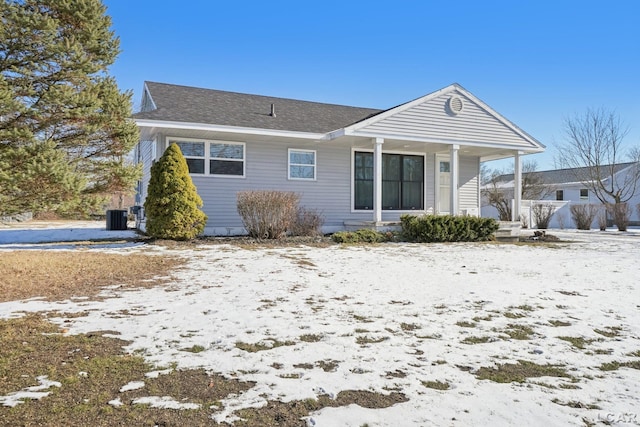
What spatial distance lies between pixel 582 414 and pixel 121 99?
7969 millimetres

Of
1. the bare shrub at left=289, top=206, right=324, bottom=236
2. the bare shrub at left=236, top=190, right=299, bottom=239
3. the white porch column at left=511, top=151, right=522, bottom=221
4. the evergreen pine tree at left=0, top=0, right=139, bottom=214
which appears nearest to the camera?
the evergreen pine tree at left=0, top=0, right=139, bottom=214

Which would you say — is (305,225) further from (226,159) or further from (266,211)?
(226,159)

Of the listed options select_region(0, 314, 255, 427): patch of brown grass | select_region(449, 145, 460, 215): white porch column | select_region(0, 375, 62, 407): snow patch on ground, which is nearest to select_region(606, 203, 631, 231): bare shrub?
select_region(449, 145, 460, 215): white porch column

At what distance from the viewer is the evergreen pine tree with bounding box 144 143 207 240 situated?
10.3 m

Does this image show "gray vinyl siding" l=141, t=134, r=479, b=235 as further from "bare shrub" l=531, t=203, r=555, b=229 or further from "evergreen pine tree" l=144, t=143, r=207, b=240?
"bare shrub" l=531, t=203, r=555, b=229

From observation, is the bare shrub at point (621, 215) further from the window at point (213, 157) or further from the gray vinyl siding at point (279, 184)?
the window at point (213, 157)

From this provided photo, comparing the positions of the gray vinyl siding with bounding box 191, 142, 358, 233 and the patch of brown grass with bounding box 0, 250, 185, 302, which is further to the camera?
the gray vinyl siding with bounding box 191, 142, 358, 233

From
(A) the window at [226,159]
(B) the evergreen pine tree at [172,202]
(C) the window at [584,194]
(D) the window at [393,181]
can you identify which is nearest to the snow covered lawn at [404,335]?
(B) the evergreen pine tree at [172,202]

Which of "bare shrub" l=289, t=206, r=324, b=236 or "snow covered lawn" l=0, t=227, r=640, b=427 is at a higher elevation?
"bare shrub" l=289, t=206, r=324, b=236

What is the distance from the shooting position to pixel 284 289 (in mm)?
5523

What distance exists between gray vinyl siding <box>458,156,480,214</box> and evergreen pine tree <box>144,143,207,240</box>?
405 inches

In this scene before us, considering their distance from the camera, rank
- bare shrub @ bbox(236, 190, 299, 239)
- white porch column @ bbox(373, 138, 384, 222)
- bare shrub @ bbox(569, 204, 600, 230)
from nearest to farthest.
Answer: bare shrub @ bbox(236, 190, 299, 239) < white porch column @ bbox(373, 138, 384, 222) < bare shrub @ bbox(569, 204, 600, 230)

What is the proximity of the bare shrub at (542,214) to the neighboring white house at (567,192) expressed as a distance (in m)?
0.45

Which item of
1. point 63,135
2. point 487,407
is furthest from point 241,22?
point 487,407
